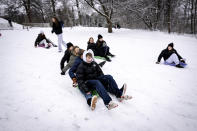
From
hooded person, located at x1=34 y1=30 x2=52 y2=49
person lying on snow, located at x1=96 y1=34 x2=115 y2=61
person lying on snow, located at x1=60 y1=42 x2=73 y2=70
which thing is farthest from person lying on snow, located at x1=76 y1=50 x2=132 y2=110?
hooded person, located at x1=34 y1=30 x2=52 y2=49

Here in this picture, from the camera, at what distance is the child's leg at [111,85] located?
11.2 feet

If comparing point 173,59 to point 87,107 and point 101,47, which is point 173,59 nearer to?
point 101,47

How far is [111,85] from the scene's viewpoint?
346 centimetres

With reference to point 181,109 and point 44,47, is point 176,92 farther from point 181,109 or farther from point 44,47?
point 44,47

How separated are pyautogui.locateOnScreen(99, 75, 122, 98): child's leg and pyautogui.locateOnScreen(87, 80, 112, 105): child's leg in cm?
34

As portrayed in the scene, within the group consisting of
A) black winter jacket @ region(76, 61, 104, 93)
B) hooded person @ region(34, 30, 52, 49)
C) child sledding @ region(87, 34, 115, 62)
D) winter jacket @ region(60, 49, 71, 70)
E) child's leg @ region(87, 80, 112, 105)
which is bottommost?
child's leg @ region(87, 80, 112, 105)

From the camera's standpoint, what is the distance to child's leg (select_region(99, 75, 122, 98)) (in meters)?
3.40

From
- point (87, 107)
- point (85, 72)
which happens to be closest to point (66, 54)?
point (85, 72)

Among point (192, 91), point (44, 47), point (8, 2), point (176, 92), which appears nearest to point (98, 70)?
point (176, 92)

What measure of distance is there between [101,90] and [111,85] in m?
0.45

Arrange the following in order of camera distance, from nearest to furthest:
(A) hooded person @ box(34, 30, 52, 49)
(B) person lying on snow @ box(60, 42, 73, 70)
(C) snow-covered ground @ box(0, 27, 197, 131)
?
(C) snow-covered ground @ box(0, 27, 197, 131) → (B) person lying on snow @ box(60, 42, 73, 70) → (A) hooded person @ box(34, 30, 52, 49)

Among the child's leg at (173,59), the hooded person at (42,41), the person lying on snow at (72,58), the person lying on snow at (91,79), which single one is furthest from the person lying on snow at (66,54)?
the child's leg at (173,59)

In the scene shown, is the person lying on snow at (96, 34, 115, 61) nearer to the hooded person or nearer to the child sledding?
the child sledding

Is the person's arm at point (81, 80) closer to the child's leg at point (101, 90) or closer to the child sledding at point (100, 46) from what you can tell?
the child's leg at point (101, 90)
